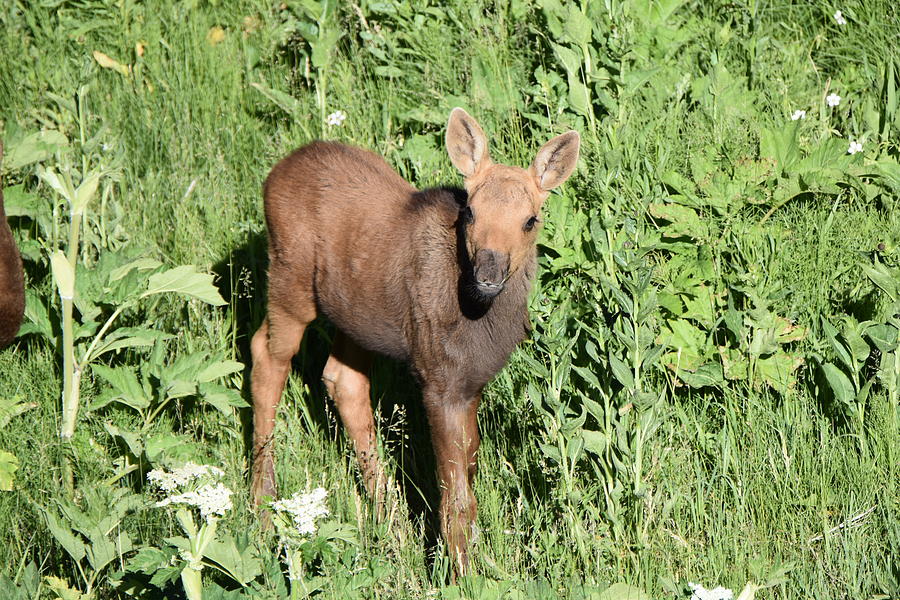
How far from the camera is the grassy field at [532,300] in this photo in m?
Answer: 4.52

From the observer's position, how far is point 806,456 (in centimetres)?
496

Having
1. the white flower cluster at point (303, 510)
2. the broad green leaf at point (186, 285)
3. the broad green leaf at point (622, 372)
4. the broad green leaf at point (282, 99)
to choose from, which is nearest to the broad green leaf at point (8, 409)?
the broad green leaf at point (186, 285)

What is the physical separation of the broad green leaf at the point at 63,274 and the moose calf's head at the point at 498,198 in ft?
6.00

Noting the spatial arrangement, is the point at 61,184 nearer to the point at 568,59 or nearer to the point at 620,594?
the point at 568,59

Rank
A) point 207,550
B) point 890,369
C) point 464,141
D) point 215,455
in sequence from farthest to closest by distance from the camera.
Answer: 1. point 215,455
2. point 464,141
3. point 890,369
4. point 207,550

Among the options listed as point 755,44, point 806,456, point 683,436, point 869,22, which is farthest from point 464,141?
point 869,22

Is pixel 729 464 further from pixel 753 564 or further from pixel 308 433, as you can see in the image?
pixel 308 433

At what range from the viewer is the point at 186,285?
547 cm

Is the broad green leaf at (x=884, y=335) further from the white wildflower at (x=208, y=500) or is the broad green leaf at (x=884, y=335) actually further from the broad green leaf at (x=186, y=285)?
the broad green leaf at (x=186, y=285)

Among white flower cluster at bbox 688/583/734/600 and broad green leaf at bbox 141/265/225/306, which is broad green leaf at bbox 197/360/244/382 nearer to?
broad green leaf at bbox 141/265/225/306

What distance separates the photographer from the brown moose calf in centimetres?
500

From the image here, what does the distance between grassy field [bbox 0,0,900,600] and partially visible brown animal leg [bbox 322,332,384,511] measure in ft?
0.41

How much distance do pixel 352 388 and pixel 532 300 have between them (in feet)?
4.49

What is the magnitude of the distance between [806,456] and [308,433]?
2731mm
